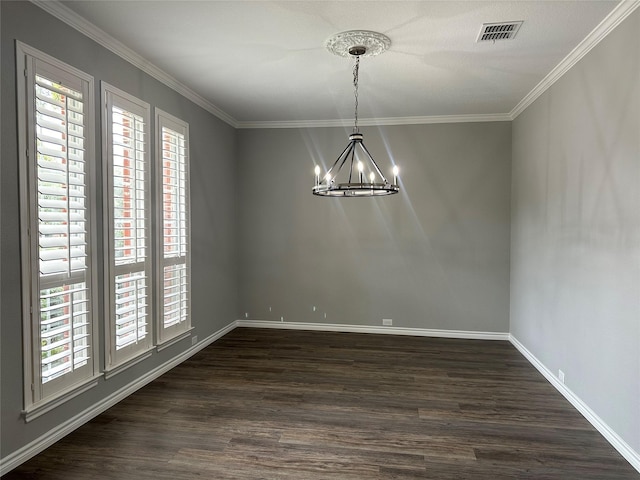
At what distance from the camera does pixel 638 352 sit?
2.54 m

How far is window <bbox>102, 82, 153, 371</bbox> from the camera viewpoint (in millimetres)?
3262

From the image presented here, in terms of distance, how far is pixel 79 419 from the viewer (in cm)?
301

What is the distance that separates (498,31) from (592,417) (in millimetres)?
3023

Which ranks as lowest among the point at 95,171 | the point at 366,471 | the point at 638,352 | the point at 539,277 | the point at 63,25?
the point at 366,471

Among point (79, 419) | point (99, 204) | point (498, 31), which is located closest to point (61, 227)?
point (99, 204)

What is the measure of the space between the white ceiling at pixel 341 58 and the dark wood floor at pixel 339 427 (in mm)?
2977

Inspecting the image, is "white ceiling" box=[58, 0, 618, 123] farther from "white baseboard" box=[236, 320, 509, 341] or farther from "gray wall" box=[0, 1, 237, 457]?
"white baseboard" box=[236, 320, 509, 341]

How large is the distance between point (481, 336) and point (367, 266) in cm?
180

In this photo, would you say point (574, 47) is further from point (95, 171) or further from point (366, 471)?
point (95, 171)

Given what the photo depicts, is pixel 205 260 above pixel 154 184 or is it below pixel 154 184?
below

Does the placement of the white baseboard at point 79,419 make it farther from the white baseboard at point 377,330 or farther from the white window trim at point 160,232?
the white baseboard at point 377,330

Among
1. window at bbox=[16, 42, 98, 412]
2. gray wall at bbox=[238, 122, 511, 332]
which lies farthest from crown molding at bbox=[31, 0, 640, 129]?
window at bbox=[16, 42, 98, 412]

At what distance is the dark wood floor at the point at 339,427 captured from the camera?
2535 millimetres

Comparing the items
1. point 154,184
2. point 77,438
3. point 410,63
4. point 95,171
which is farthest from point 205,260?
point 410,63
